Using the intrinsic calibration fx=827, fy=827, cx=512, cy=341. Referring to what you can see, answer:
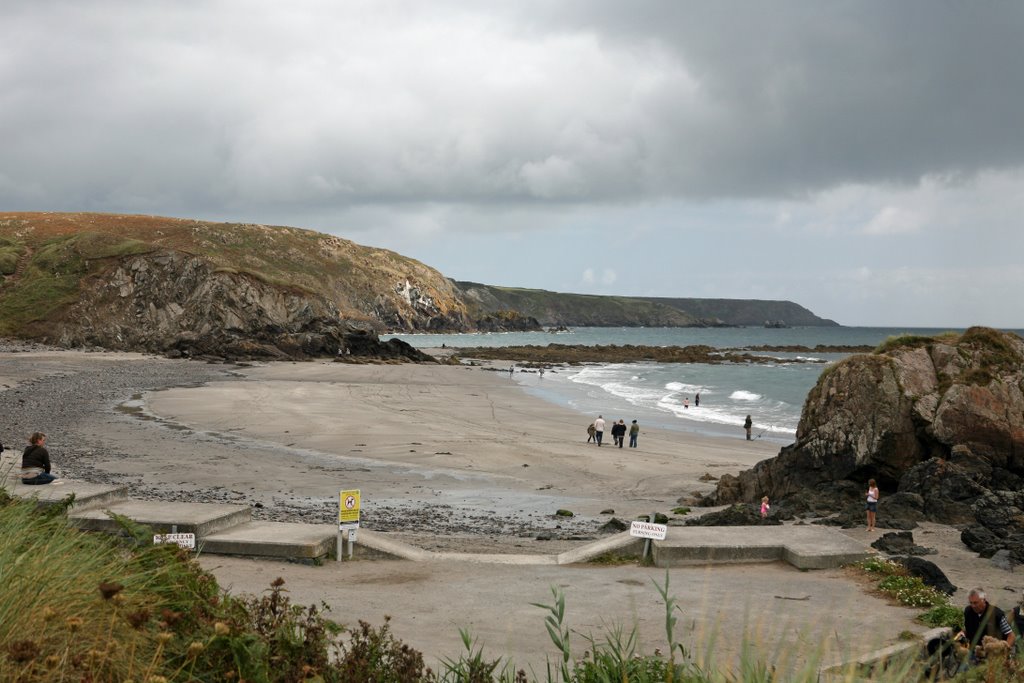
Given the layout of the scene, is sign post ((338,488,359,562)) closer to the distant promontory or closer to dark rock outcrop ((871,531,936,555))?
dark rock outcrop ((871,531,936,555))

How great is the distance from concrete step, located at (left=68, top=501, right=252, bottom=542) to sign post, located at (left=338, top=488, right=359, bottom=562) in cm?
191

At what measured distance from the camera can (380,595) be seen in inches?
376

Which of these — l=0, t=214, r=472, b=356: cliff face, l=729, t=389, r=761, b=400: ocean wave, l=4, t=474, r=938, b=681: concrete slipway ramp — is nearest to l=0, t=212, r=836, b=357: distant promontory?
l=0, t=214, r=472, b=356: cliff face

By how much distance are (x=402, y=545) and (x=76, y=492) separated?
4.90 m

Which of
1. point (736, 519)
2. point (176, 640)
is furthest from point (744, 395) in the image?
point (176, 640)

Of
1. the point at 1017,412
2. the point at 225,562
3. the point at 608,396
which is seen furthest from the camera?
the point at 608,396

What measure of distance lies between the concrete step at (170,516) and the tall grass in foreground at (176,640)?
518 centimetres

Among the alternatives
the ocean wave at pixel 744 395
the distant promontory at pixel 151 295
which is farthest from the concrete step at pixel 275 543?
the distant promontory at pixel 151 295

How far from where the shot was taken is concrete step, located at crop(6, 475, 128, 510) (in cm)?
1200

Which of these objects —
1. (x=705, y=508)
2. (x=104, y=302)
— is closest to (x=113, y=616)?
(x=705, y=508)

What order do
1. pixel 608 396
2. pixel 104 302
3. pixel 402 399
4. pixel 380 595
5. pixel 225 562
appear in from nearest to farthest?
pixel 380 595, pixel 225 562, pixel 402 399, pixel 608 396, pixel 104 302

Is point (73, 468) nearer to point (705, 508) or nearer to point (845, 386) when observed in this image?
point (705, 508)

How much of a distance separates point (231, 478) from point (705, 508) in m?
11.4

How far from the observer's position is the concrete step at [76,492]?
1200 cm
